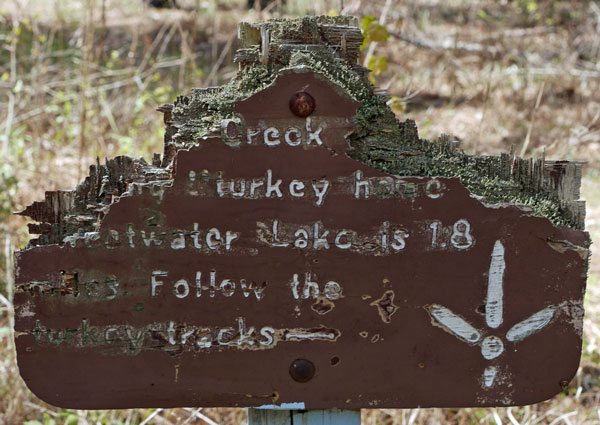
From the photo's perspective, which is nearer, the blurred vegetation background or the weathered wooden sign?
the weathered wooden sign

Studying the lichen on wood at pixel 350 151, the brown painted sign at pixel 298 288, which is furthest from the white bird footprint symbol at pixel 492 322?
Answer: the lichen on wood at pixel 350 151

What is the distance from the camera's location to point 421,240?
1.23 metres

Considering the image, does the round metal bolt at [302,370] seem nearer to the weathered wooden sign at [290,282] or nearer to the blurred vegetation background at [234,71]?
the weathered wooden sign at [290,282]

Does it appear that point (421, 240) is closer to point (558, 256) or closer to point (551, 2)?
point (558, 256)

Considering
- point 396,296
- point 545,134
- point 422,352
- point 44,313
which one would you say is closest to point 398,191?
point 396,296

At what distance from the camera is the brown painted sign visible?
119cm

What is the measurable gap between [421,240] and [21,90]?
309 centimetres

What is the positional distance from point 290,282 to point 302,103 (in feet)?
1.14

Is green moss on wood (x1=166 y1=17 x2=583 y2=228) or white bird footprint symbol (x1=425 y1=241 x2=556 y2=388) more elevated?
green moss on wood (x1=166 y1=17 x2=583 y2=228)

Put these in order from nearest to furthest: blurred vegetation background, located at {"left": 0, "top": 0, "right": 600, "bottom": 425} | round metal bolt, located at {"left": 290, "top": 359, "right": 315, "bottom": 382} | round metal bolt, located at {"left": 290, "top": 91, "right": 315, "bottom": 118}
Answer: round metal bolt, located at {"left": 290, "top": 91, "right": 315, "bottom": 118}, round metal bolt, located at {"left": 290, "top": 359, "right": 315, "bottom": 382}, blurred vegetation background, located at {"left": 0, "top": 0, "right": 600, "bottom": 425}

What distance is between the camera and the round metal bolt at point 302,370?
50.1 inches

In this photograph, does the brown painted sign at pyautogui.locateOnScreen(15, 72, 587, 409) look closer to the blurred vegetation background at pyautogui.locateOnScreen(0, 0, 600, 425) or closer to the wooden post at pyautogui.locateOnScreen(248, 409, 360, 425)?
the wooden post at pyautogui.locateOnScreen(248, 409, 360, 425)

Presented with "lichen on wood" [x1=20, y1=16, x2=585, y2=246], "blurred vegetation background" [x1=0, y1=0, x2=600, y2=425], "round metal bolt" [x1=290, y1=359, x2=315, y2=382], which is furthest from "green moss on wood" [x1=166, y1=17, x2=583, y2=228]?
"round metal bolt" [x1=290, y1=359, x2=315, y2=382]

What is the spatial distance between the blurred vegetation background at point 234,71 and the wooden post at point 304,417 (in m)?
0.66
